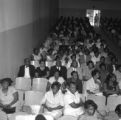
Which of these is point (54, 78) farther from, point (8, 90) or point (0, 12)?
point (0, 12)

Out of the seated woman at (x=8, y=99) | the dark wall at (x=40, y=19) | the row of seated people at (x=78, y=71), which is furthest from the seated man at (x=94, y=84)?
the dark wall at (x=40, y=19)

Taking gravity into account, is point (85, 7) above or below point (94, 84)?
above

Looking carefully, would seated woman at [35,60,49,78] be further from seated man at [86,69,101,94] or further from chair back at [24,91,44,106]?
chair back at [24,91,44,106]

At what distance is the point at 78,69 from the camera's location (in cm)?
841

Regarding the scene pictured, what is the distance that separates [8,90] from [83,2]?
2286 cm

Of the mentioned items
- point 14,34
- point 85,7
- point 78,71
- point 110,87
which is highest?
point 85,7

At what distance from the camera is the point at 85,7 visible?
1094 inches

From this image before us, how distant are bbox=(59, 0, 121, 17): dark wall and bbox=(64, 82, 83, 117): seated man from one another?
74.1 ft

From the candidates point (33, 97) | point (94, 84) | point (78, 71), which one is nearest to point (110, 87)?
point (94, 84)

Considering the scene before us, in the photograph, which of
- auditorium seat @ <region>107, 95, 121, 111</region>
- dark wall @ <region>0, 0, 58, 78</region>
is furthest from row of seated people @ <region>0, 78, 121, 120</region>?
dark wall @ <region>0, 0, 58, 78</region>

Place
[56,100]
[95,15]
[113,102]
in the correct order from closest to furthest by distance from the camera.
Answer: [56,100] < [113,102] < [95,15]

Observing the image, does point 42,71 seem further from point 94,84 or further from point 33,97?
point 33,97

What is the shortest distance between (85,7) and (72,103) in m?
23.0

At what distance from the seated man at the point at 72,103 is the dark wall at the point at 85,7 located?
22.6 metres
